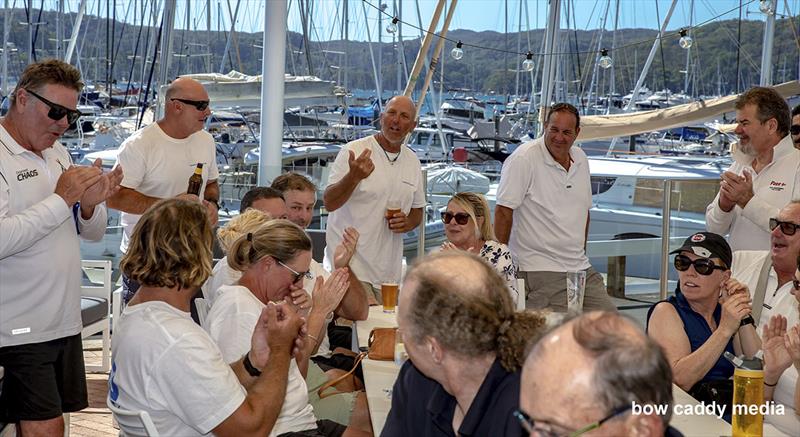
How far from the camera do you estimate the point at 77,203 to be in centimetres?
348

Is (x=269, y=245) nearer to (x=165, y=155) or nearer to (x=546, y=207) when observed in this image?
(x=165, y=155)

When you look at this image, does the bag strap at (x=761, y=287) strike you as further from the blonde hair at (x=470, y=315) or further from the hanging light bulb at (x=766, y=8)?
the hanging light bulb at (x=766, y=8)

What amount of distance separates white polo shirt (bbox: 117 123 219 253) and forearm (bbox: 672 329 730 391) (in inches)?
90.9

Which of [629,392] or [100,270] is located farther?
[100,270]

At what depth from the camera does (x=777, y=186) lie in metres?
4.37

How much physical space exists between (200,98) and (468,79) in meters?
15.1

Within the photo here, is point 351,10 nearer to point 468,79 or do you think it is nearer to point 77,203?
point 468,79

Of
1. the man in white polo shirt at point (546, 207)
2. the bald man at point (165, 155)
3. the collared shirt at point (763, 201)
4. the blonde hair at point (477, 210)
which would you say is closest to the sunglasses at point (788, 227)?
the collared shirt at point (763, 201)

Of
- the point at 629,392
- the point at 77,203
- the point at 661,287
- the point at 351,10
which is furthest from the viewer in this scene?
the point at 351,10

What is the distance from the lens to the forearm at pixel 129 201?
4.22 meters

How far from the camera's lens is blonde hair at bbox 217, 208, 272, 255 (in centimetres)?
334

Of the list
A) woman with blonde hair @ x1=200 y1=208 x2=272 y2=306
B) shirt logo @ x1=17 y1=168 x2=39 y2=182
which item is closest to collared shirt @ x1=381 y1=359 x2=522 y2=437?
woman with blonde hair @ x1=200 y1=208 x2=272 y2=306

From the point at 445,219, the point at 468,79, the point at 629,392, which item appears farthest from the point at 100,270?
the point at 468,79

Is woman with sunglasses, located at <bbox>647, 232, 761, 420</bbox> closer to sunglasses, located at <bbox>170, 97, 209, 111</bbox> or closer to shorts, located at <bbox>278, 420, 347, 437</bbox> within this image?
shorts, located at <bbox>278, 420, 347, 437</bbox>
